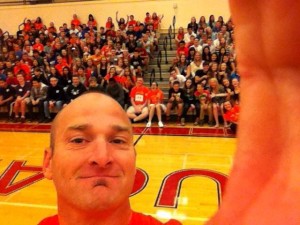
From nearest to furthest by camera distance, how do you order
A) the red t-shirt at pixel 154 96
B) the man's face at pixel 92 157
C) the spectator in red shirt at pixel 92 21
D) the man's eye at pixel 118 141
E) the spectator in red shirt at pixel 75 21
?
the man's face at pixel 92 157
the man's eye at pixel 118 141
the red t-shirt at pixel 154 96
the spectator in red shirt at pixel 92 21
the spectator in red shirt at pixel 75 21

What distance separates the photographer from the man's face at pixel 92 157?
73 centimetres

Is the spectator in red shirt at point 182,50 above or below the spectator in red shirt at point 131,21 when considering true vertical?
below

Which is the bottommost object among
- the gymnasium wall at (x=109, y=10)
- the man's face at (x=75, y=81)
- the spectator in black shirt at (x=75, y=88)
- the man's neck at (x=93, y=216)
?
the spectator in black shirt at (x=75, y=88)

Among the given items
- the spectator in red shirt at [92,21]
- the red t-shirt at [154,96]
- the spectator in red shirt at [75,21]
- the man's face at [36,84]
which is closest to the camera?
the red t-shirt at [154,96]

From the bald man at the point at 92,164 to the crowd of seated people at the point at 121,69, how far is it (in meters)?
3.92

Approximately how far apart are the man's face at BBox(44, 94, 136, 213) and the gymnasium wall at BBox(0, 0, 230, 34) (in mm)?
8890

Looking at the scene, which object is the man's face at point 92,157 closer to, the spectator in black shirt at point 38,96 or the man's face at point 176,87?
the man's face at point 176,87

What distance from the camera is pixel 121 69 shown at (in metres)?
6.80

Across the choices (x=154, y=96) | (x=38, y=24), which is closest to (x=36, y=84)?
(x=154, y=96)

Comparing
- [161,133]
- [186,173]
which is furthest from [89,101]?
[161,133]

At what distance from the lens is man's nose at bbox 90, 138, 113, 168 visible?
29.0 inches

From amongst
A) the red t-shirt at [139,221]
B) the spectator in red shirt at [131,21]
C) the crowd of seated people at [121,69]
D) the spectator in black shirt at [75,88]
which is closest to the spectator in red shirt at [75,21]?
the crowd of seated people at [121,69]

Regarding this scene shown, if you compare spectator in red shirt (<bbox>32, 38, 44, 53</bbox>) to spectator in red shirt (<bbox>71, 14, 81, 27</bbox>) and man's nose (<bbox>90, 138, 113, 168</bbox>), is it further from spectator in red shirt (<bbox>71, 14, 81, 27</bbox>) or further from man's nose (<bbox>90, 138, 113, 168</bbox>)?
man's nose (<bbox>90, 138, 113, 168</bbox>)

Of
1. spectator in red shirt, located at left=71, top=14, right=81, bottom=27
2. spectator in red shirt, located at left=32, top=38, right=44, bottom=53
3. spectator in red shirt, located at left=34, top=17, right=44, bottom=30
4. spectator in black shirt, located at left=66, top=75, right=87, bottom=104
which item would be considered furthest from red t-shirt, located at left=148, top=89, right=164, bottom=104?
spectator in red shirt, located at left=34, top=17, right=44, bottom=30
